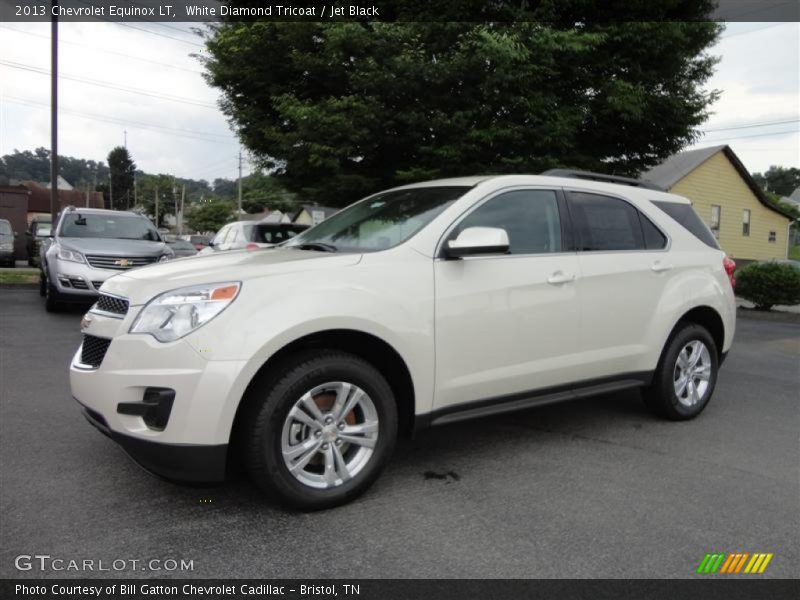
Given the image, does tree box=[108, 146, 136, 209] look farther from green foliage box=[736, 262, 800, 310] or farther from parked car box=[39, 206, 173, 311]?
green foliage box=[736, 262, 800, 310]

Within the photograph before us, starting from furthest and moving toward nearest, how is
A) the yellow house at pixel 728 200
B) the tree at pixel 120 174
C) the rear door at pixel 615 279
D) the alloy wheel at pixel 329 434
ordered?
the tree at pixel 120 174 < the yellow house at pixel 728 200 < the rear door at pixel 615 279 < the alloy wheel at pixel 329 434

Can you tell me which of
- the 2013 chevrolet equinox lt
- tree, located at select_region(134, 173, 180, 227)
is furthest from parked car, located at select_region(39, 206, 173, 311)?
tree, located at select_region(134, 173, 180, 227)

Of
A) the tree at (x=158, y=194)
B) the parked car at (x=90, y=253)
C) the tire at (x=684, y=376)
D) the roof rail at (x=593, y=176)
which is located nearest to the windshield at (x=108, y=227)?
the parked car at (x=90, y=253)

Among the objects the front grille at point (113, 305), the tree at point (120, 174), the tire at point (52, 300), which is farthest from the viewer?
the tree at point (120, 174)

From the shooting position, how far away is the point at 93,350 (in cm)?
328

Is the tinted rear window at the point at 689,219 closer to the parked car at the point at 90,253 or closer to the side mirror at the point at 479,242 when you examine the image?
the side mirror at the point at 479,242

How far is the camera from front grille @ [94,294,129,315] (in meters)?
3.16

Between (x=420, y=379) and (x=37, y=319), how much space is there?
7.80m

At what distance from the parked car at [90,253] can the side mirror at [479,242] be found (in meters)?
6.78

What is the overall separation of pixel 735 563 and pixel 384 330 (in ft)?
6.21

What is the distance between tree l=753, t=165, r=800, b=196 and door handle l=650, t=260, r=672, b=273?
338ft

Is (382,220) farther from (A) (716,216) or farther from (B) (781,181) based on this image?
(B) (781,181)

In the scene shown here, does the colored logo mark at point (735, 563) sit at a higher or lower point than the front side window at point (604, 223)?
lower
